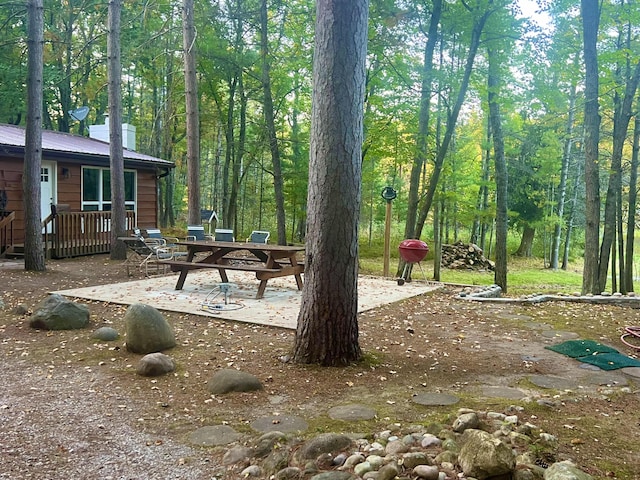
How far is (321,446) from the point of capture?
269 cm

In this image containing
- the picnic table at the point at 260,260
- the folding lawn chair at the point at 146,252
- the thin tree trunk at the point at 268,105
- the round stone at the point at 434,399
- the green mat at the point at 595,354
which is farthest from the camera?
the thin tree trunk at the point at 268,105

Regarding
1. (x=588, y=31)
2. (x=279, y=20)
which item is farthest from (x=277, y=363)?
(x=279, y=20)

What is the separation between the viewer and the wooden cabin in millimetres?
11828

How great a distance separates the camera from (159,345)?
4.86 meters

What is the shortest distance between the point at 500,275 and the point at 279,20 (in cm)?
1248

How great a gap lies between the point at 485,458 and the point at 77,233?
1180 centimetres

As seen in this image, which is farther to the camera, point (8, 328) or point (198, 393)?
point (8, 328)

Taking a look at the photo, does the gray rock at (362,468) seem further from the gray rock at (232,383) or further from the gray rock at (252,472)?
the gray rock at (232,383)

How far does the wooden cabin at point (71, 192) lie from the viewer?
1183 cm

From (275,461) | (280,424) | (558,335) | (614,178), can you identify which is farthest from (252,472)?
(614,178)

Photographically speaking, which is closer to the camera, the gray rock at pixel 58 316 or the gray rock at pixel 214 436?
the gray rock at pixel 214 436

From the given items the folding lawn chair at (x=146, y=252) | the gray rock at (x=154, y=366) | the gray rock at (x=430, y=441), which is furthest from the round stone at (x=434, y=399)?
the folding lawn chair at (x=146, y=252)

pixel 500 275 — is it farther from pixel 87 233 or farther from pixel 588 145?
pixel 87 233

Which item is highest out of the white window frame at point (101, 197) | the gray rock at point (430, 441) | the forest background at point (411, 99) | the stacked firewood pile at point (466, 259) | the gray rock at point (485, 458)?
the forest background at point (411, 99)
